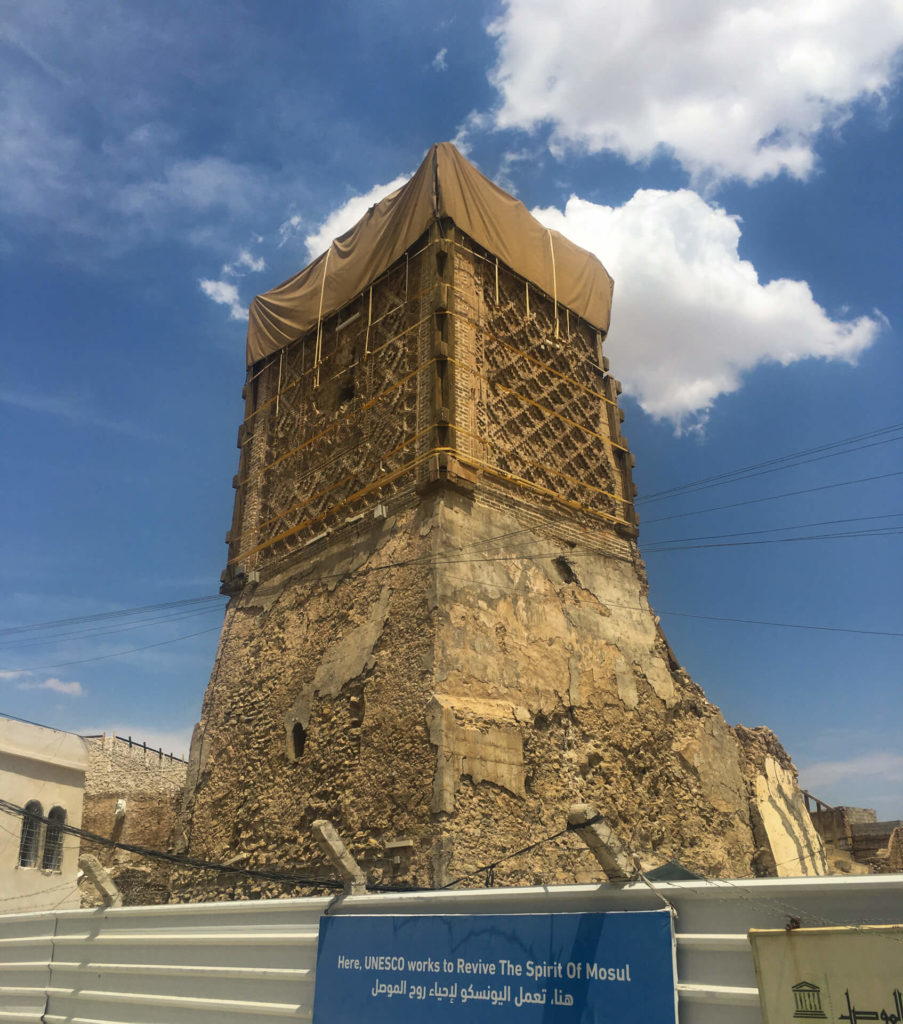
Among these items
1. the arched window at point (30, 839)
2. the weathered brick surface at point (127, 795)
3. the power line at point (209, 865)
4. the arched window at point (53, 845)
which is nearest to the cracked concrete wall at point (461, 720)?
the power line at point (209, 865)

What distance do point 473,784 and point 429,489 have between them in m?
2.94

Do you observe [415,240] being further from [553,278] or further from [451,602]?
[451,602]

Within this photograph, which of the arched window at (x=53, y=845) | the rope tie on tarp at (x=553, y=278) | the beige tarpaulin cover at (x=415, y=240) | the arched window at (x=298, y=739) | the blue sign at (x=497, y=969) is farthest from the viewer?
the arched window at (x=53, y=845)

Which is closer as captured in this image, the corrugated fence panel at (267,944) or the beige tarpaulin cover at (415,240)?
the corrugated fence panel at (267,944)

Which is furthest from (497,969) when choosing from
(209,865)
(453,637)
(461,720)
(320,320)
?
(320,320)

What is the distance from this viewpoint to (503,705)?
26.3 ft

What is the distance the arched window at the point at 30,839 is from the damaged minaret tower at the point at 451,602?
190 inches

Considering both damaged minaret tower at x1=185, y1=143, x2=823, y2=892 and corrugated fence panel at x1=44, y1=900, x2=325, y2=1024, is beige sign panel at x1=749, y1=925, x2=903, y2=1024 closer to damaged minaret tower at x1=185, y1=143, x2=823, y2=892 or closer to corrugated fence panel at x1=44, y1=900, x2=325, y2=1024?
corrugated fence panel at x1=44, y1=900, x2=325, y2=1024

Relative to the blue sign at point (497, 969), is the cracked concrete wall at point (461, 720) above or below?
above

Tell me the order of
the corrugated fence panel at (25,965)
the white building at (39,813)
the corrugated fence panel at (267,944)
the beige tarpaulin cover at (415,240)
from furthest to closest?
the white building at (39,813), the beige tarpaulin cover at (415,240), the corrugated fence panel at (25,965), the corrugated fence panel at (267,944)

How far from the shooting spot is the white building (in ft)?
41.7

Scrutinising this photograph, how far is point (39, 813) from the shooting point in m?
13.4

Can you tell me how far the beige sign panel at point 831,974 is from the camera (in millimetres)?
3398

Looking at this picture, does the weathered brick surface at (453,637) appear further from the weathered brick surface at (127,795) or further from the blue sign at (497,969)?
the weathered brick surface at (127,795)
